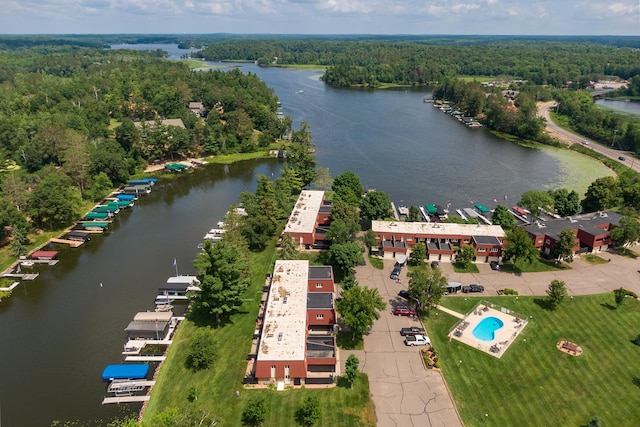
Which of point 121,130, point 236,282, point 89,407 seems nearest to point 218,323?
point 236,282

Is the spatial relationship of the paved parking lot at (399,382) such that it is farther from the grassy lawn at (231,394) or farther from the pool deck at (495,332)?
the pool deck at (495,332)

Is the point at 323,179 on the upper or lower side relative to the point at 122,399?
upper

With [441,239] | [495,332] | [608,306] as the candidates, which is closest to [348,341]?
[495,332]

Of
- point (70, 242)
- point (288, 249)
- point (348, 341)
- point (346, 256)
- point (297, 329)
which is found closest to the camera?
point (297, 329)

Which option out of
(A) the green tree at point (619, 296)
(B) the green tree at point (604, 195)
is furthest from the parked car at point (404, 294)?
(B) the green tree at point (604, 195)

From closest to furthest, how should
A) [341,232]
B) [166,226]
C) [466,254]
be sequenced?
[466,254], [341,232], [166,226]

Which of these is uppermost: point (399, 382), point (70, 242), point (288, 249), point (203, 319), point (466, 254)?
point (288, 249)

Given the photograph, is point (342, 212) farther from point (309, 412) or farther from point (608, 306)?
point (608, 306)
